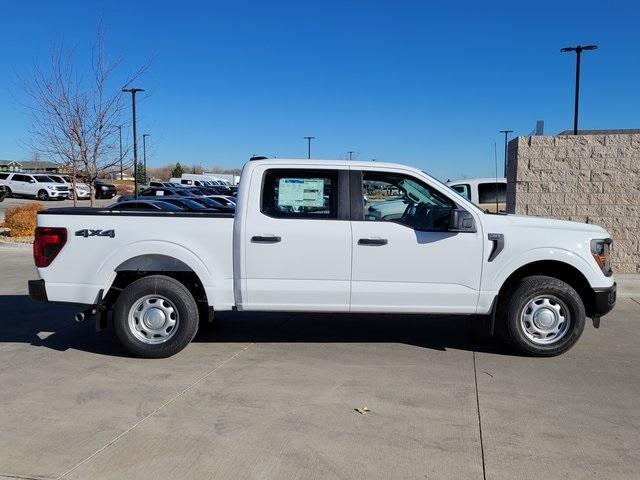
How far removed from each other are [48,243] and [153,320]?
1250 millimetres

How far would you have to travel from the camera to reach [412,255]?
5605mm

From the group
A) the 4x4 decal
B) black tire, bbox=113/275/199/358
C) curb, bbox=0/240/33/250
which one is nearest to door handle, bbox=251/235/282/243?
black tire, bbox=113/275/199/358

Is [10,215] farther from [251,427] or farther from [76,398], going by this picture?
[251,427]

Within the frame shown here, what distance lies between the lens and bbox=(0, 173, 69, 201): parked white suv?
1592 inches

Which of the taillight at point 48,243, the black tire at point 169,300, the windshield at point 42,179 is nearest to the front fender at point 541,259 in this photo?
the black tire at point 169,300

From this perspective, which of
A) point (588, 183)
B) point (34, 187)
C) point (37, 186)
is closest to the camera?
point (588, 183)

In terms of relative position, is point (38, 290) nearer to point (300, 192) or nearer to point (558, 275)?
point (300, 192)

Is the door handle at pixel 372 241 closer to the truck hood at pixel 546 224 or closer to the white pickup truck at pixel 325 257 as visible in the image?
the white pickup truck at pixel 325 257

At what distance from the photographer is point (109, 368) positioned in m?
5.47

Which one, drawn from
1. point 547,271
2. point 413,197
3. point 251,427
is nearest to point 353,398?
point 251,427

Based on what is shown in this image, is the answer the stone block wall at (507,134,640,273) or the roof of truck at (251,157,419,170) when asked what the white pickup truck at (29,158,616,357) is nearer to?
the roof of truck at (251,157,419,170)

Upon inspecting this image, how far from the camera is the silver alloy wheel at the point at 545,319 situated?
5.73m

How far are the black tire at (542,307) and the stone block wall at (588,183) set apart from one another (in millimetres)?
5128

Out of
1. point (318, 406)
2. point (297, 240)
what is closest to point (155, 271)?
point (297, 240)
